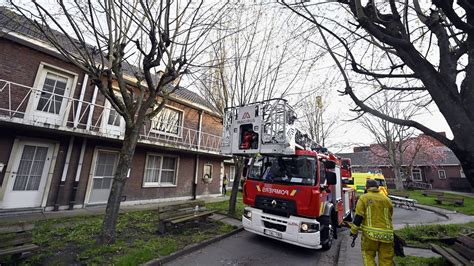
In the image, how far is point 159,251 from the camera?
16.6ft

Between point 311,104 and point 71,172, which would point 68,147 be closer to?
point 71,172

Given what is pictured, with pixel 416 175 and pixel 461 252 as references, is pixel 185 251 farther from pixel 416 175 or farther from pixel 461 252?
pixel 416 175

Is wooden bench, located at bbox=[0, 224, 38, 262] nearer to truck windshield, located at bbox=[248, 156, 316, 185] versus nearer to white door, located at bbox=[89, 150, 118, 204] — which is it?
truck windshield, located at bbox=[248, 156, 316, 185]

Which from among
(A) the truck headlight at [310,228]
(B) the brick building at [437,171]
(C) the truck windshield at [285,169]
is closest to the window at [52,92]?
(C) the truck windshield at [285,169]

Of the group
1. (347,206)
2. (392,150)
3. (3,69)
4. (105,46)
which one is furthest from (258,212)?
(392,150)

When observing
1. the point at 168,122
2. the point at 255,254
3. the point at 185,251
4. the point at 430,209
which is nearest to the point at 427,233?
the point at 255,254

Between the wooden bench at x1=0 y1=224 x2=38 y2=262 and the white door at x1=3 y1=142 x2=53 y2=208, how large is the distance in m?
5.61

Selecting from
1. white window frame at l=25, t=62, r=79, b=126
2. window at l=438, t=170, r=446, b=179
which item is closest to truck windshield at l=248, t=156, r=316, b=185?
white window frame at l=25, t=62, r=79, b=126

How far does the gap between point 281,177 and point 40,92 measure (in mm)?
9768

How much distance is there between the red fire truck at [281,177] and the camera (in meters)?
5.47

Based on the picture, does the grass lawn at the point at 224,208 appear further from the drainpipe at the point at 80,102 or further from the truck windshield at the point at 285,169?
the drainpipe at the point at 80,102

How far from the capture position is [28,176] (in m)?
8.53

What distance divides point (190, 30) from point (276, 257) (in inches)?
261

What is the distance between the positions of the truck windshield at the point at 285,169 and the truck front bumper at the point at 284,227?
3.11 ft
